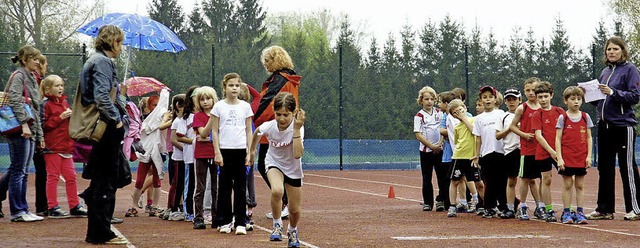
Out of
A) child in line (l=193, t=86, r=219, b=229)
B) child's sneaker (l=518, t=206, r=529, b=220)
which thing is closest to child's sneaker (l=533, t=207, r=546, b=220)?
child's sneaker (l=518, t=206, r=529, b=220)

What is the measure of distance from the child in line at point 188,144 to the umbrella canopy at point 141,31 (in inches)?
87.5

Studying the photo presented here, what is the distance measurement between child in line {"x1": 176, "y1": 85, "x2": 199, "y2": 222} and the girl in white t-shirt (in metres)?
2.31

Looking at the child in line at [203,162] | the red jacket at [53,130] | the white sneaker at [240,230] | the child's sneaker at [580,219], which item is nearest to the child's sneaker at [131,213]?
the red jacket at [53,130]

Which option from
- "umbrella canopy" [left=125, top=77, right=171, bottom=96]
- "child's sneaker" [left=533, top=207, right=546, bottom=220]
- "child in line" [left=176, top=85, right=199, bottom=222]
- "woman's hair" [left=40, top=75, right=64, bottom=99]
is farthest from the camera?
"umbrella canopy" [left=125, top=77, right=171, bottom=96]

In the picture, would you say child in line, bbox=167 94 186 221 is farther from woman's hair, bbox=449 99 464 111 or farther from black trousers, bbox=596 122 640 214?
black trousers, bbox=596 122 640 214

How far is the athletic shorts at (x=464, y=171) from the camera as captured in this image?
37.0 ft

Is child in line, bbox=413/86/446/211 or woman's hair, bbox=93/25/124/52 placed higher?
woman's hair, bbox=93/25/124/52

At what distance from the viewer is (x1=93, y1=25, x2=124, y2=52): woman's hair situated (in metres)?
8.02

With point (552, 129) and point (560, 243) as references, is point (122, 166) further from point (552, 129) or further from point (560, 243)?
point (552, 129)

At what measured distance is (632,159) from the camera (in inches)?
424

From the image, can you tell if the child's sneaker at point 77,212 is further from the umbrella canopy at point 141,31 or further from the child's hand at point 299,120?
the child's hand at point 299,120

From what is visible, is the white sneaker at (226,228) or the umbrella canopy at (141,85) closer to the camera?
the white sneaker at (226,228)

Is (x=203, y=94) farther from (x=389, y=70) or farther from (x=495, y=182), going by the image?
(x=389, y=70)

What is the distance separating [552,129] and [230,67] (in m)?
21.9
